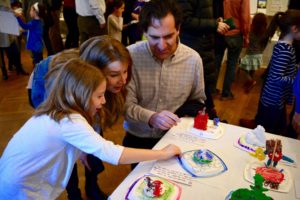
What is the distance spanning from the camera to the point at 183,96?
5.10 feet

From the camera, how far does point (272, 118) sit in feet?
7.34

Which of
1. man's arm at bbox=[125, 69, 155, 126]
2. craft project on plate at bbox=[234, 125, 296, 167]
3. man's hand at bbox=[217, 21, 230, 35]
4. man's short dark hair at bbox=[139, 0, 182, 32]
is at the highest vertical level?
man's short dark hair at bbox=[139, 0, 182, 32]

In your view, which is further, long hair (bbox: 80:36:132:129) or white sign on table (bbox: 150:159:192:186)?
long hair (bbox: 80:36:132:129)

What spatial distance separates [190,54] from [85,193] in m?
1.14

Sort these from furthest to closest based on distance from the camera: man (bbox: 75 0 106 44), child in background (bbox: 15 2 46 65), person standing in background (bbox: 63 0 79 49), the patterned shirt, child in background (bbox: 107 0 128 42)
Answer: person standing in background (bbox: 63 0 79 49) < child in background (bbox: 107 0 128 42) < child in background (bbox: 15 2 46 65) < man (bbox: 75 0 106 44) < the patterned shirt

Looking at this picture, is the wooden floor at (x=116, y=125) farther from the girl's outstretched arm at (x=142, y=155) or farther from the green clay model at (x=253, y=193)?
the green clay model at (x=253, y=193)

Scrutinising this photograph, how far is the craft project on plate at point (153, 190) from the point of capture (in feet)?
3.09

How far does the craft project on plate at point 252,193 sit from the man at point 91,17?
304 centimetres

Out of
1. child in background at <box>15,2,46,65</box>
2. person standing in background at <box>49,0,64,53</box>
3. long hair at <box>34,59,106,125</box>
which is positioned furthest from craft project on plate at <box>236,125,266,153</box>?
person standing in background at <box>49,0,64,53</box>

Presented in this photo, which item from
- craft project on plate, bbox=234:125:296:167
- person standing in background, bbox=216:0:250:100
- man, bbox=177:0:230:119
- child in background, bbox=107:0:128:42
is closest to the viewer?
craft project on plate, bbox=234:125:296:167

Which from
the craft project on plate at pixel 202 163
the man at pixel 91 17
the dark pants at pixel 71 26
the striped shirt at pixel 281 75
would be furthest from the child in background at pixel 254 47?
the craft project on plate at pixel 202 163

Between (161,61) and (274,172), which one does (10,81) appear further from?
(274,172)

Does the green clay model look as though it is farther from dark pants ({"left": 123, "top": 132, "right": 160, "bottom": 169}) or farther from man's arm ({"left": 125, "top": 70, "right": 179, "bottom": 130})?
dark pants ({"left": 123, "top": 132, "right": 160, "bottom": 169})

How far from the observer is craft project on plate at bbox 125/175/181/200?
3.09ft
